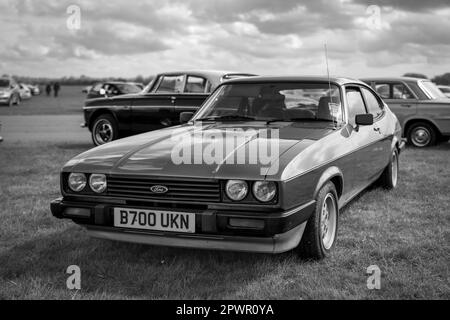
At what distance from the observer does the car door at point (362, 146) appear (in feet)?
15.4

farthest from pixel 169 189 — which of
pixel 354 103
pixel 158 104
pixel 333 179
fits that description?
pixel 158 104

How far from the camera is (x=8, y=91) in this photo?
28.4 metres

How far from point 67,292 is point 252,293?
45.6 inches

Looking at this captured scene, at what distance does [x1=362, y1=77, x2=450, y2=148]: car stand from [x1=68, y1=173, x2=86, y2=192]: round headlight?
26.7 feet

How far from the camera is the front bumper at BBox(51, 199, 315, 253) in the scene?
3.22 m

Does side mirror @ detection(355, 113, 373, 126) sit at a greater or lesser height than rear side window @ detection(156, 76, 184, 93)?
lesser

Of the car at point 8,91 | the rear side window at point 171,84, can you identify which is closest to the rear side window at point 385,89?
the rear side window at point 171,84

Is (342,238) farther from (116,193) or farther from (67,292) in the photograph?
(67,292)

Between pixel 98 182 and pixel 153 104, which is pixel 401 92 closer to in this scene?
pixel 153 104

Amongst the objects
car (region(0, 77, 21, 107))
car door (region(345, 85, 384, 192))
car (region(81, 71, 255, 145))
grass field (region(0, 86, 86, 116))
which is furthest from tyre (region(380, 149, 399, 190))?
car (region(0, 77, 21, 107))

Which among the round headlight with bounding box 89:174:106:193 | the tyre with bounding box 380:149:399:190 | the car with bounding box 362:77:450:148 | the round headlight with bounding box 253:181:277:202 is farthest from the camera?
the car with bounding box 362:77:450:148

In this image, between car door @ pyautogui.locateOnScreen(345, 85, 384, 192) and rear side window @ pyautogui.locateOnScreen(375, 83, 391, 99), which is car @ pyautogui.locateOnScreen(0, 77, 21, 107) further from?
car door @ pyautogui.locateOnScreen(345, 85, 384, 192)

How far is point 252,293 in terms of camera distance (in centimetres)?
323
